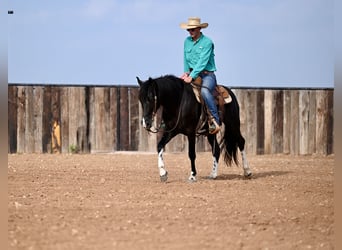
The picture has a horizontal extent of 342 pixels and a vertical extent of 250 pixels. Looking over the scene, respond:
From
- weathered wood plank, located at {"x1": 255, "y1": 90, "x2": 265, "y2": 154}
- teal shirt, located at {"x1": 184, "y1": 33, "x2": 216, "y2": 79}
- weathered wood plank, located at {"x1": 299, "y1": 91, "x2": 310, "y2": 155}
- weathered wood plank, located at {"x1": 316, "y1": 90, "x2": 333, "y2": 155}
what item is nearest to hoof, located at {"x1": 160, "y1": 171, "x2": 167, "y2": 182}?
teal shirt, located at {"x1": 184, "y1": 33, "x2": 216, "y2": 79}

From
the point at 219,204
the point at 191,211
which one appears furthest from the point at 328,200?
the point at 191,211

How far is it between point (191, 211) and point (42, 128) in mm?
11493

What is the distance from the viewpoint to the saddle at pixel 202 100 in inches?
485

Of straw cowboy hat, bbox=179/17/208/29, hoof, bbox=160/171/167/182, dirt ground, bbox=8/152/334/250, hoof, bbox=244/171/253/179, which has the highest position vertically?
straw cowboy hat, bbox=179/17/208/29

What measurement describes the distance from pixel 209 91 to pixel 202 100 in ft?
0.62

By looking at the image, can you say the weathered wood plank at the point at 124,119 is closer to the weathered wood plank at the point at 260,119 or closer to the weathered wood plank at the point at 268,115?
the weathered wood plank at the point at 260,119

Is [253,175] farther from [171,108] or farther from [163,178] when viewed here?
[171,108]

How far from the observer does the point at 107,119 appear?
64.6 feet

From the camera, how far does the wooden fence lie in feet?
64.5

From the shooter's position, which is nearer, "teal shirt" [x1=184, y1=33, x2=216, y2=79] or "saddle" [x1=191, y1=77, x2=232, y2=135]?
"teal shirt" [x1=184, y1=33, x2=216, y2=79]

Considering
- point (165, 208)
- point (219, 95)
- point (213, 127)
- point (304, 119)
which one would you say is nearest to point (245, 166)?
point (213, 127)

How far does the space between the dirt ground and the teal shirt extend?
1.87m

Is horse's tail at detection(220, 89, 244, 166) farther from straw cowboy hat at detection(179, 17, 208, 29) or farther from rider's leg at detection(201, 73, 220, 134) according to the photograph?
straw cowboy hat at detection(179, 17, 208, 29)

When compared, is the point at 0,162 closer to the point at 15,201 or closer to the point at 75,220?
the point at 15,201
